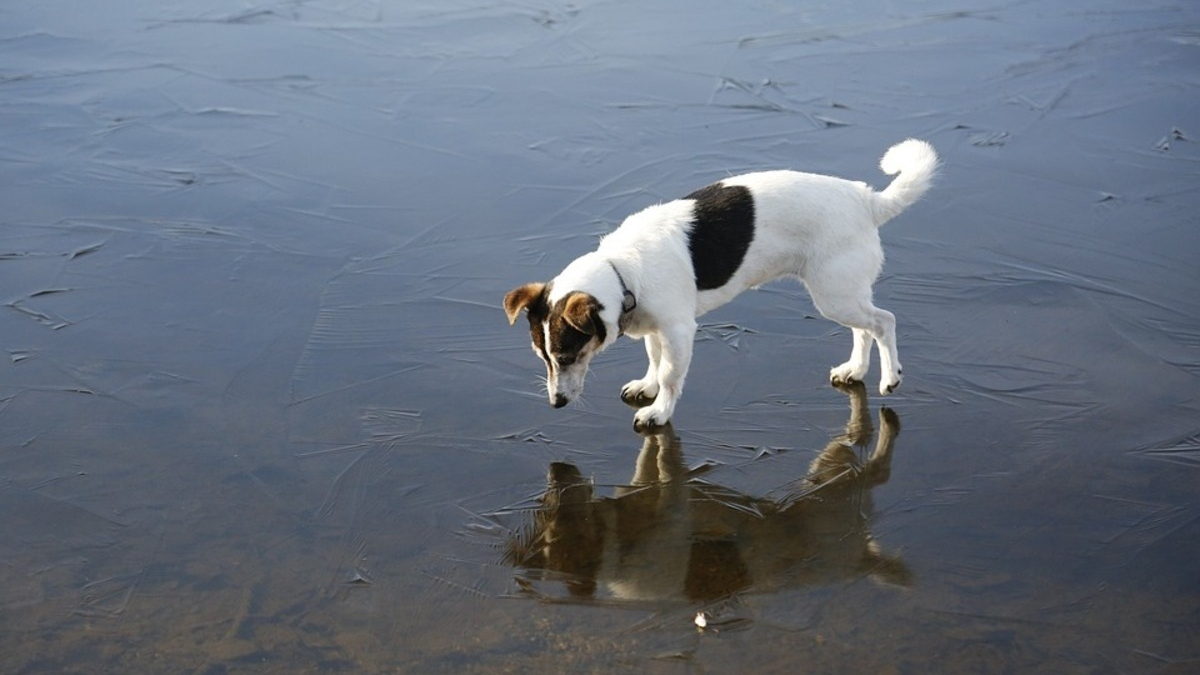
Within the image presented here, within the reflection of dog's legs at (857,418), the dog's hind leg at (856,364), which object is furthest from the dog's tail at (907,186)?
the reflection of dog's legs at (857,418)

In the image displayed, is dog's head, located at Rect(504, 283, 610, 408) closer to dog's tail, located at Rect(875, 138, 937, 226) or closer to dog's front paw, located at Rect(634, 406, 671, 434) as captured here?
dog's front paw, located at Rect(634, 406, 671, 434)

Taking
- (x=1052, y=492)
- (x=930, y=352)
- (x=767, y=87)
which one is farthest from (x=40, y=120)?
(x=1052, y=492)

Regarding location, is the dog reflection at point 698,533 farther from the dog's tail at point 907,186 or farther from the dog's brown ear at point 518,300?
the dog's tail at point 907,186

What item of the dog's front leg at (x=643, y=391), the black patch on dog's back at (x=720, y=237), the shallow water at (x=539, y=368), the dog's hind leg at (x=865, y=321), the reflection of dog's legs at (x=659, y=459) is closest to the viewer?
the shallow water at (x=539, y=368)

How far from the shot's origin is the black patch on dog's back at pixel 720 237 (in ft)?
18.9

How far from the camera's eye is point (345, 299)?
7.04 meters

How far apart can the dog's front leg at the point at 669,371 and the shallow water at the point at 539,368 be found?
0.40 feet

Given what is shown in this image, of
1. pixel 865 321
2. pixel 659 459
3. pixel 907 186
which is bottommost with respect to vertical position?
pixel 659 459

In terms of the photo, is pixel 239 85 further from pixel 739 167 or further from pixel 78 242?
pixel 739 167

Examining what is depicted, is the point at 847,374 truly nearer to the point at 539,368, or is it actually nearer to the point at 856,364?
the point at 856,364

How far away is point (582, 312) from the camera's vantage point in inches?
207

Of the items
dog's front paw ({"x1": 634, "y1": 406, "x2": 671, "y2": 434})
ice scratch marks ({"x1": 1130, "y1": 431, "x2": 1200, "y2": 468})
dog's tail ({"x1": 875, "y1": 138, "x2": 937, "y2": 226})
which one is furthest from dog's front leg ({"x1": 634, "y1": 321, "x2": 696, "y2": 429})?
ice scratch marks ({"x1": 1130, "y1": 431, "x2": 1200, "y2": 468})

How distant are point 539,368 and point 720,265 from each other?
3.72 feet

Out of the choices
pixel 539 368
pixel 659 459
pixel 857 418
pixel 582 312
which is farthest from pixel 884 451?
pixel 539 368
